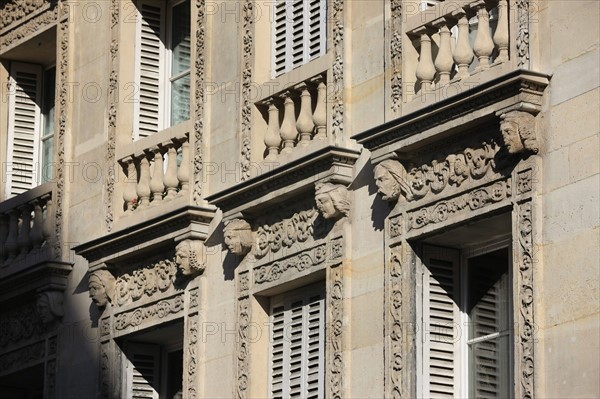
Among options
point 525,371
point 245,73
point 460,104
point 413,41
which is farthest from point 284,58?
point 525,371

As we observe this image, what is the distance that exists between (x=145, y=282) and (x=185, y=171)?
1.36m

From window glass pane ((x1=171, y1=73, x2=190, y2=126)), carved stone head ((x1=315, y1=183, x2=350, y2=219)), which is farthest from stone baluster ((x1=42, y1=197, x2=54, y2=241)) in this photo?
carved stone head ((x1=315, y1=183, x2=350, y2=219))

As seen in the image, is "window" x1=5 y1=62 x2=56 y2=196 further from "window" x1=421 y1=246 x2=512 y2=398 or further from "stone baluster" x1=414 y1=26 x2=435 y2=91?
"window" x1=421 y1=246 x2=512 y2=398

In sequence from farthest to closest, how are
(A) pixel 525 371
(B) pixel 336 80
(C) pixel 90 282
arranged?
(C) pixel 90 282 → (B) pixel 336 80 → (A) pixel 525 371

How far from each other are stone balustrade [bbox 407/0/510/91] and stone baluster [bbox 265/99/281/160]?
226 centimetres

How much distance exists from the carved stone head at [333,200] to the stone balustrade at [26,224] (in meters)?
5.97

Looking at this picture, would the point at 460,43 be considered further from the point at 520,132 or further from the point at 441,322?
the point at 441,322

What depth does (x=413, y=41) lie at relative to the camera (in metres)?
20.2

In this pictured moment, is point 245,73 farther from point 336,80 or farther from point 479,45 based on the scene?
point 479,45

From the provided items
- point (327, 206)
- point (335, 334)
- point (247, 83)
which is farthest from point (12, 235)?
point (335, 334)

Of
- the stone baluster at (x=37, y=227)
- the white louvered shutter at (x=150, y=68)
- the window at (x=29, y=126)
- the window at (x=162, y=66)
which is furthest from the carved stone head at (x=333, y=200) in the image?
the window at (x=29, y=126)

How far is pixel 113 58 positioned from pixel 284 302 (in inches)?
189

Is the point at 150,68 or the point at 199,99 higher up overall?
the point at 150,68

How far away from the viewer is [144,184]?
2389 centimetres
